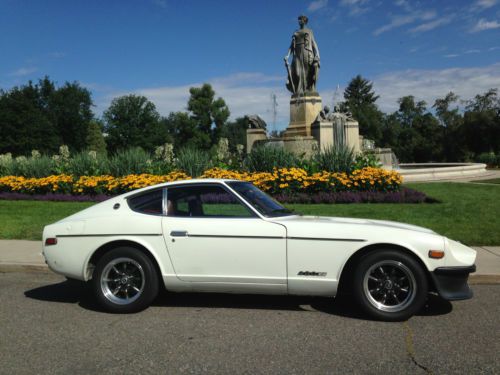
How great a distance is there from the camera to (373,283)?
476 cm

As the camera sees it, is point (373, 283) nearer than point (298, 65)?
Yes

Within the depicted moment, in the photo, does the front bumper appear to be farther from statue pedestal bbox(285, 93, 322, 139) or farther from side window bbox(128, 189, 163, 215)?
statue pedestal bbox(285, 93, 322, 139)

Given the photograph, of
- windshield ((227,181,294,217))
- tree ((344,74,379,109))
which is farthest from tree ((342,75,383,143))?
windshield ((227,181,294,217))

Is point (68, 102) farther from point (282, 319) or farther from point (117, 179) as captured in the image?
point (282, 319)

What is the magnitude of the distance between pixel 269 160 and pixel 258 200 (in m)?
10.3

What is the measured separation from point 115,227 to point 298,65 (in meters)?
20.7

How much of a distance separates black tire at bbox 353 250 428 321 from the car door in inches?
31.5

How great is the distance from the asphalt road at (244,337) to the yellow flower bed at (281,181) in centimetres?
855

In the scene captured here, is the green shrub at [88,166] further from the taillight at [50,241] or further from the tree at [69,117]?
the tree at [69,117]

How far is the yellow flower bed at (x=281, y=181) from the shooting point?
14242 millimetres

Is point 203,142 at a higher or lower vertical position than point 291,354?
higher

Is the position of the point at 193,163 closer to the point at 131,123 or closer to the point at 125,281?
the point at 125,281

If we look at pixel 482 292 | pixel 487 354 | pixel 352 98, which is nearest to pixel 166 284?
pixel 487 354

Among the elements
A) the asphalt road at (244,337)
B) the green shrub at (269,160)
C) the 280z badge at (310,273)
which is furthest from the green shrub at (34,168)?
the 280z badge at (310,273)
